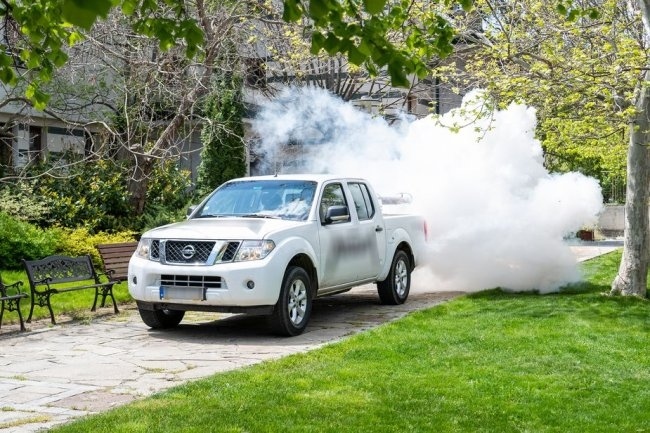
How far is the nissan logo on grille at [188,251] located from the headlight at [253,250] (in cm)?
55

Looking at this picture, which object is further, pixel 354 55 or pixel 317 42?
pixel 317 42

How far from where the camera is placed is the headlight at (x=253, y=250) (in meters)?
9.73

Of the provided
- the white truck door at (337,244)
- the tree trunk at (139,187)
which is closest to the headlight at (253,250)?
the white truck door at (337,244)

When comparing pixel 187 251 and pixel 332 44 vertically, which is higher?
pixel 332 44

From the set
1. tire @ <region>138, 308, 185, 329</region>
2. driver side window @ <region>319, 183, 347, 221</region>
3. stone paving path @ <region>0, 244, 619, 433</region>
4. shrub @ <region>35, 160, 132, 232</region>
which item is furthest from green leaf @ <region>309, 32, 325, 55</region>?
shrub @ <region>35, 160, 132, 232</region>

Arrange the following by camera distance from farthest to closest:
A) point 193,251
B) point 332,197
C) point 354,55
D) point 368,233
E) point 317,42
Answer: point 368,233 < point 332,197 < point 193,251 < point 317,42 < point 354,55

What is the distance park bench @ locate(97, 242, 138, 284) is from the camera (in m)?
12.5

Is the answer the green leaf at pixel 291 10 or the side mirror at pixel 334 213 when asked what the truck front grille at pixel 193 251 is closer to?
the side mirror at pixel 334 213

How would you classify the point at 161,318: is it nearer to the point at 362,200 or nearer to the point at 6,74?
the point at 362,200

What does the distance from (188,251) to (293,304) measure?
135cm

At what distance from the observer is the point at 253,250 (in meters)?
9.75

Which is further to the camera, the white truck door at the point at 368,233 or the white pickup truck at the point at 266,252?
the white truck door at the point at 368,233

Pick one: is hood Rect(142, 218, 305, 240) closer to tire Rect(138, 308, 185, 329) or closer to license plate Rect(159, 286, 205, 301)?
license plate Rect(159, 286, 205, 301)

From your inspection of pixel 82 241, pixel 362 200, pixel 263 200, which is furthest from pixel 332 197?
pixel 82 241
